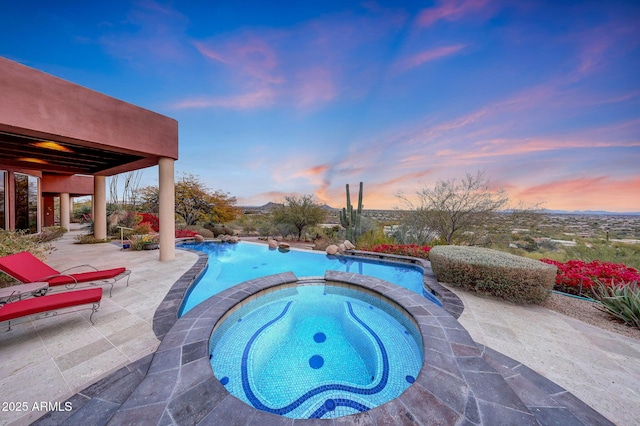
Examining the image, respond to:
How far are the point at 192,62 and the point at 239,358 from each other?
10.5 m

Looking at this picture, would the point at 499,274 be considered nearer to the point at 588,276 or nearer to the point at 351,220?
the point at 588,276

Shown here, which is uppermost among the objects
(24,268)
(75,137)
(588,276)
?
(75,137)

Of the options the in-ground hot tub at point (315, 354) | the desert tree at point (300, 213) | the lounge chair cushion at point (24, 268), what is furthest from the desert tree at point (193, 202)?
the in-ground hot tub at point (315, 354)

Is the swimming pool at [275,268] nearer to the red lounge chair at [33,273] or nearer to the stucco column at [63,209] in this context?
the red lounge chair at [33,273]

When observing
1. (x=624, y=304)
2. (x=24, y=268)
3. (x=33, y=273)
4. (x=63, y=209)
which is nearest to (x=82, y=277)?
(x=33, y=273)

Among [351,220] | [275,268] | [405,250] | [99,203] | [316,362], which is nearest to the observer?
[316,362]

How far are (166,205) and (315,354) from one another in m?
6.76

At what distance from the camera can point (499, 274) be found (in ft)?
13.9

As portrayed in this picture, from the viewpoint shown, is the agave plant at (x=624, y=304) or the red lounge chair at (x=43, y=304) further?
the agave plant at (x=624, y=304)

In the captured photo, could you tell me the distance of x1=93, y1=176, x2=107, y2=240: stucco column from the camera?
9.76 meters

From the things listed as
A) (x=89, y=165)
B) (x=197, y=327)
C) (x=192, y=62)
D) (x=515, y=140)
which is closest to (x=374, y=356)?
(x=197, y=327)

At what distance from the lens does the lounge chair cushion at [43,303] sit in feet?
8.10

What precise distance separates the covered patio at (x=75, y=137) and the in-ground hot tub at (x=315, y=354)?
5241 mm

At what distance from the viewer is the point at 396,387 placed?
2.56 metres
